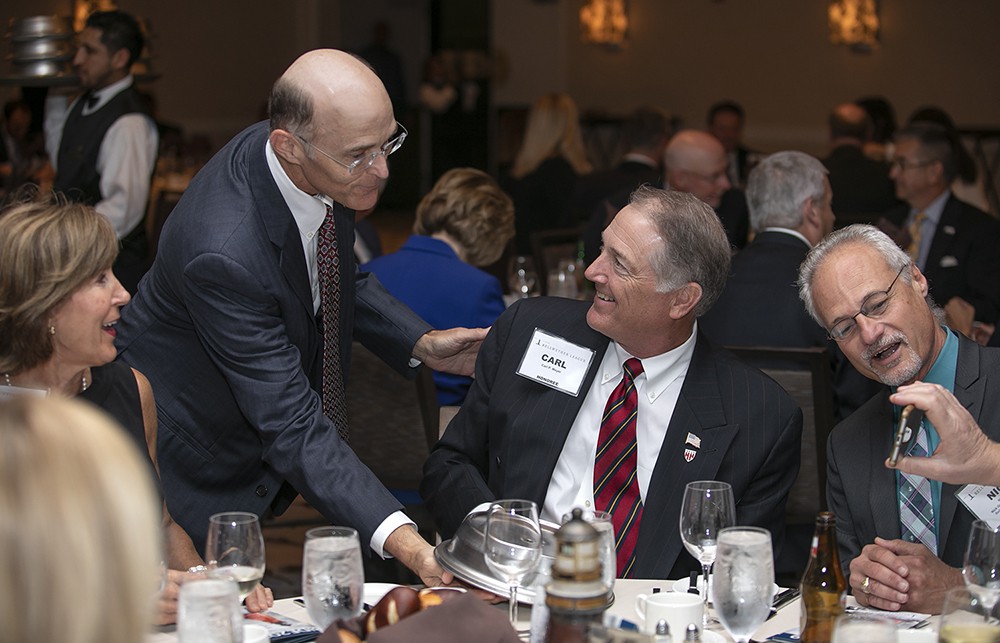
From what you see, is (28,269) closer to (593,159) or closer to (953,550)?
(953,550)

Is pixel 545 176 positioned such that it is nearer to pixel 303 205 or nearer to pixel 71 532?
pixel 303 205

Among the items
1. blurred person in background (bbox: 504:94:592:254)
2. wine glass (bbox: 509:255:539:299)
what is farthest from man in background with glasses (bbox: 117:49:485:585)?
blurred person in background (bbox: 504:94:592:254)

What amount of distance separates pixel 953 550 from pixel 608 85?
42.2 ft

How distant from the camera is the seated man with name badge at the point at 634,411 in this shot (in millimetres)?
2564

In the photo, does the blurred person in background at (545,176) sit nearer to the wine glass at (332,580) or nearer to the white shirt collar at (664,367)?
the white shirt collar at (664,367)

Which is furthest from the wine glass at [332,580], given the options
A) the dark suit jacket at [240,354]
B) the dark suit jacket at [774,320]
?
the dark suit jacket at [774,320]

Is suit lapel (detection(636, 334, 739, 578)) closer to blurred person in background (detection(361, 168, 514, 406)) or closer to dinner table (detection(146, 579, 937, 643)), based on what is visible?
dinner table (detection(146, 579, 937, 643))

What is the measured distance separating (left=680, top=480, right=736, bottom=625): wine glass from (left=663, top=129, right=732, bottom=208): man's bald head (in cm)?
390

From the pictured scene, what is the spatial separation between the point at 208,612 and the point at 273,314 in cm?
102

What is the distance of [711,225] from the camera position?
2707 millimetres

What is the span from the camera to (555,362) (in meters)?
2.75

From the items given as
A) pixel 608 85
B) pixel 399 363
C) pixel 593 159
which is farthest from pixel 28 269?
pixel 608 85

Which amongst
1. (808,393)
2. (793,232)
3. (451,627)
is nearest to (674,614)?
(451,627)

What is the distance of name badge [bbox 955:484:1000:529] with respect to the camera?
2225mm
